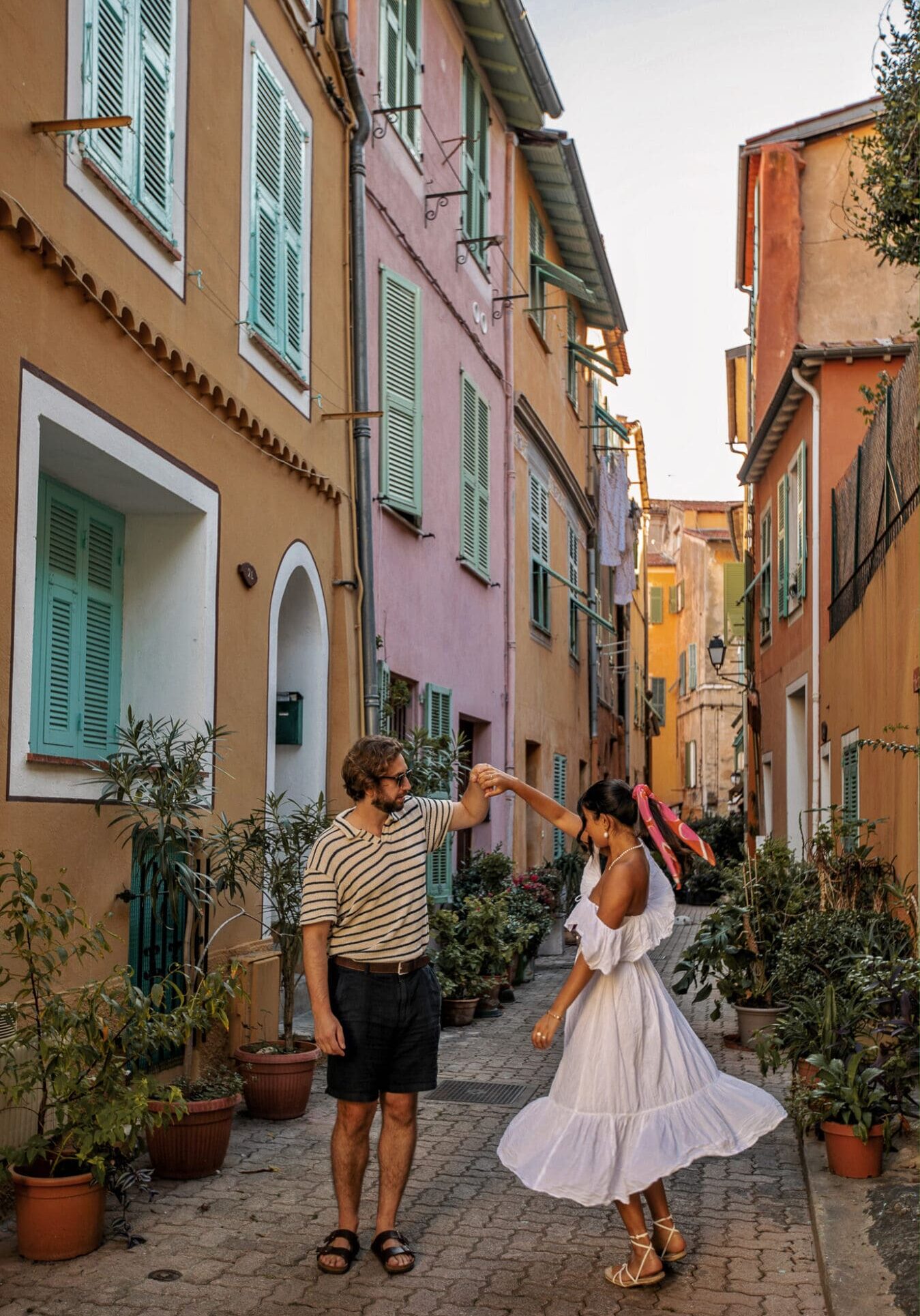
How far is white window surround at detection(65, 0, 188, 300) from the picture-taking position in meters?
5.78

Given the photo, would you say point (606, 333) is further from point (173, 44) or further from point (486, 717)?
point (173, 44)

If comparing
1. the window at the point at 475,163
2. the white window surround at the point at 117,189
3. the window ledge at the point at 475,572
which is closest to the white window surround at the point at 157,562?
the white window surround at the point at 117,189

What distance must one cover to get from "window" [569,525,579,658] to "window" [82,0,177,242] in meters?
13.1

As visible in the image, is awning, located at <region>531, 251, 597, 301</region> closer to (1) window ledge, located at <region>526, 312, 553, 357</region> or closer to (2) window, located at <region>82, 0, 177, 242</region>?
(1) window ledge, located at <region>526, 312, 553, 357</region>

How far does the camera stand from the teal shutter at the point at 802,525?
14242 millimetres

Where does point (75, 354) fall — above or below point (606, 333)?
below

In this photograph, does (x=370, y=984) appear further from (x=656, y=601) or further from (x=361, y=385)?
(x=656, y=601)

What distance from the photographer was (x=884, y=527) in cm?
888

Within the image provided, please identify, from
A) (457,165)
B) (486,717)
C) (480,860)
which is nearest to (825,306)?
(457,165)

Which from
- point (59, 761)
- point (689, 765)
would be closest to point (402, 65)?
point (59, 761)

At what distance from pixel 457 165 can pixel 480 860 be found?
6644 millimetres

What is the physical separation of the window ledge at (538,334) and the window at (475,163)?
88.9 inches

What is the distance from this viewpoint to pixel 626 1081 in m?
4.54

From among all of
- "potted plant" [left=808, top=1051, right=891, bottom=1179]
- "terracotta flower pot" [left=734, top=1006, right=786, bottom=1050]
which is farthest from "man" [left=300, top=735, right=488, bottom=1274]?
"terracotta flower pot" [left=734, top=1006, right=786, bottom=1050]
